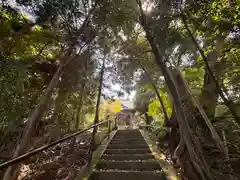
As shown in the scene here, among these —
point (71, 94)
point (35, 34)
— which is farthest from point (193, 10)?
point (71, 94)

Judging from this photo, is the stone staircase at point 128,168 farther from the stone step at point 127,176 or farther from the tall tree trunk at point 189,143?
the tall tree trunk at point 189,143

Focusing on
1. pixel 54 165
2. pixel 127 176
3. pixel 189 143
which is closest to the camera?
pixel 127 176

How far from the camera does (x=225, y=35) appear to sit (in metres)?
3.84

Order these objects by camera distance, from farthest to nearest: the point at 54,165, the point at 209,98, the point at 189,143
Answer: the point at 209,98 → the point at 54,165 → the point at 189,143

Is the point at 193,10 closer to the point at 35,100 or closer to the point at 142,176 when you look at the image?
the point at 142,176

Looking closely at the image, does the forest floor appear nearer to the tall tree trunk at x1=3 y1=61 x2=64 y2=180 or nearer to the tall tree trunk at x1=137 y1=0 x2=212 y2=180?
the tall tree trunk at x1=3 y1=61 x2=64 y2=180

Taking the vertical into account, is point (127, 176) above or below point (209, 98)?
below

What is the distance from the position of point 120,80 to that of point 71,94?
2.18 m

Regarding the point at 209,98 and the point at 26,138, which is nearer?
the point at 26,138

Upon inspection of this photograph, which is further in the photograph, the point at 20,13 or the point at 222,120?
the point at 222,120

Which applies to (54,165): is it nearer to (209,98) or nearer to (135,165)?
(135,165)

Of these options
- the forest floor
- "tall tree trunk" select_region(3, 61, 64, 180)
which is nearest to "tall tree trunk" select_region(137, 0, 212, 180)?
the forest floor

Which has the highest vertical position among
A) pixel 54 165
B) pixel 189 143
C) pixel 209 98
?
pixel 209 98

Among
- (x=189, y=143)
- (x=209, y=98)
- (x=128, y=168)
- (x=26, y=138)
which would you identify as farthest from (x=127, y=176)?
(x=209, y=98)
